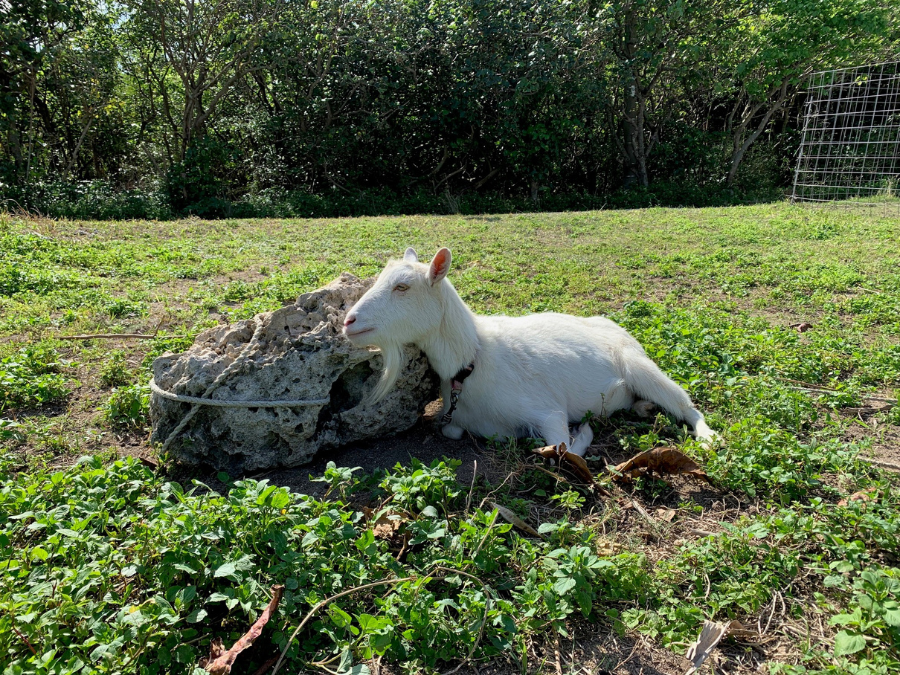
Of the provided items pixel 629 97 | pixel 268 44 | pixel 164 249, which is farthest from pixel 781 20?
pixel 164 249

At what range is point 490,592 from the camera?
7.53 feet

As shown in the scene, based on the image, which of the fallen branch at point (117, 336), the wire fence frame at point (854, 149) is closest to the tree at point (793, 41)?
the wire fence frame at point (854, 149)

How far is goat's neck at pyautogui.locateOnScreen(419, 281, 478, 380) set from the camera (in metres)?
3.61

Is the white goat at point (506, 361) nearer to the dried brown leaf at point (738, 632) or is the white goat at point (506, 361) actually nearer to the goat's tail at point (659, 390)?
the goat's tail at point (659, 390)

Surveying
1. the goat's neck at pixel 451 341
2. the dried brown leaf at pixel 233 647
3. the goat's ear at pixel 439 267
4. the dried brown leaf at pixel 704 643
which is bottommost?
the dried brown leaf at pixel 704 643

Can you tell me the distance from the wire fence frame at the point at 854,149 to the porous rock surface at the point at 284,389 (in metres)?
13.8

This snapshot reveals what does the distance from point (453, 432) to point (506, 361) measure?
22.8 inches

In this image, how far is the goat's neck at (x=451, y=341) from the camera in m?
3.61

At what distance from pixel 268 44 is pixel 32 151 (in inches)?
230

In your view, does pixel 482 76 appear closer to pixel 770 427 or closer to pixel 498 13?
pixel 498 13

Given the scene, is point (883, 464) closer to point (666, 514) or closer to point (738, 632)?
point (666, 514)

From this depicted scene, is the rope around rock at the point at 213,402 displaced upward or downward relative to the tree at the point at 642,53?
downward

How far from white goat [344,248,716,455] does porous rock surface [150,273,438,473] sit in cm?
19

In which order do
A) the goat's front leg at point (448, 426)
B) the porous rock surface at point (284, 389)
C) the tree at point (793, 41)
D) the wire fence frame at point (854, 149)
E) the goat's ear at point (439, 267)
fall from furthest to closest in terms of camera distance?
the tree at point (793, 41), the wire fence frame at point (854, 149), the goat's front leg at point (448, 426), the goat's ear at point (439, 267), the porous rock surface at point (284, 389)
